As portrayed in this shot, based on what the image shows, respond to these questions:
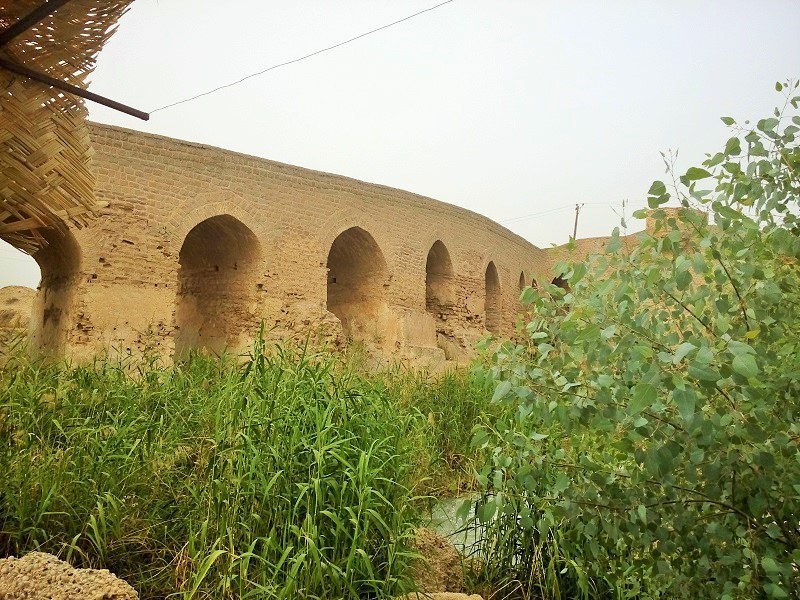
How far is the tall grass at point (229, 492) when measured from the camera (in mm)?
3256

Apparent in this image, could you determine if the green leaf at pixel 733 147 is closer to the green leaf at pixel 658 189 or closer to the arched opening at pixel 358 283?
the green leaf at pixel 658 189

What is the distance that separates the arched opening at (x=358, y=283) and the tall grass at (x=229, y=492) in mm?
9307

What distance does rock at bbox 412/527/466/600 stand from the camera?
11.8ft

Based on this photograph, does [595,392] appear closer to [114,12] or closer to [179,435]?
[114,12]

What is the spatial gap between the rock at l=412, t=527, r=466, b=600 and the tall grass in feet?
0.53

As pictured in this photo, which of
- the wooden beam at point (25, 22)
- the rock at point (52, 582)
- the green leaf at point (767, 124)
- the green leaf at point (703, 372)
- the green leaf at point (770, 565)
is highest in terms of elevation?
the wooden beam at point (25, 22)

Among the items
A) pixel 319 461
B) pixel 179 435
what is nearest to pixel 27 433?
pixel 179 435

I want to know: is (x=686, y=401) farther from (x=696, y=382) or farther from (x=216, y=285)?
(x=216, y=285)

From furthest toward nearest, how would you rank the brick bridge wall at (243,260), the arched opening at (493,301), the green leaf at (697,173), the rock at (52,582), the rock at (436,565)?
the arched opening at (493,301), the brick bridge wall at (243,260), the rock at (436,565), the rock at (52,582), the green leaf at (697,173)

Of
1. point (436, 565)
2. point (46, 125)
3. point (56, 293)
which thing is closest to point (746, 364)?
point (46, 125)

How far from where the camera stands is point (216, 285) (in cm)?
1198

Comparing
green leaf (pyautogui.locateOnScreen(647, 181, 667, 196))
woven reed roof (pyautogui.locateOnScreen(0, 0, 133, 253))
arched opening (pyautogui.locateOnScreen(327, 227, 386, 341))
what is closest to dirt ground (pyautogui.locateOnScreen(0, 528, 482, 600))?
woven reed roof (pyautogui.locateOnScreen(0, 0, 133, 253))

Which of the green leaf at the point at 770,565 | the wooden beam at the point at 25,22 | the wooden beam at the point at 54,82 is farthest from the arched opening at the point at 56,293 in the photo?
the green leaf at the point at 770,565

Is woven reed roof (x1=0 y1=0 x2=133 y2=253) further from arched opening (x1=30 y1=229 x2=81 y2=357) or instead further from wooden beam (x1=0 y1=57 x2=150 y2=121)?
arched opening (x1=30 y1=229 x2=81 y2=357)
